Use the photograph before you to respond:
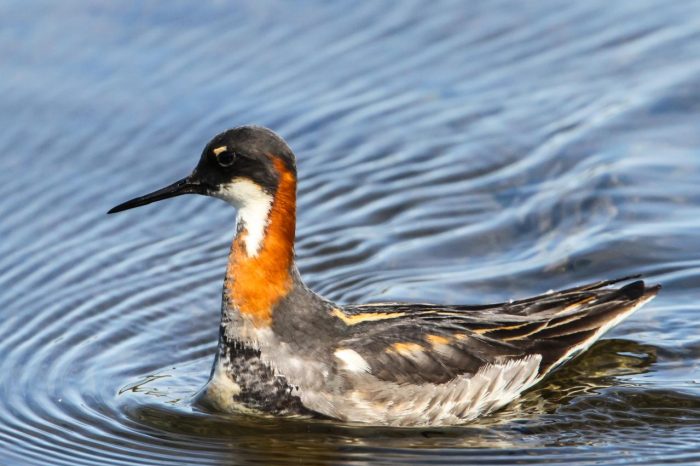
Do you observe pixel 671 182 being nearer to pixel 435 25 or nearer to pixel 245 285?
pixel 435 25

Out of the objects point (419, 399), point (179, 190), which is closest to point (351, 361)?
point (419, 399)

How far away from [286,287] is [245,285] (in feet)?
0.95

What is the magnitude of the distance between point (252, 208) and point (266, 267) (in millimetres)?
427

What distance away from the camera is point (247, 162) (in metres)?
10.3

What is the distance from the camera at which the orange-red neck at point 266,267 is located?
10367 millimetres

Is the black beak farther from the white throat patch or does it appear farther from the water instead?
the water

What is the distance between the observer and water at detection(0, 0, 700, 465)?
10.3 meters

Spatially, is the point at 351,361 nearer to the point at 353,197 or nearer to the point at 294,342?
the point at 294,342

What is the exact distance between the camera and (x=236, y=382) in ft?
34.1

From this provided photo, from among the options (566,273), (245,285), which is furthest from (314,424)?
(566,273)

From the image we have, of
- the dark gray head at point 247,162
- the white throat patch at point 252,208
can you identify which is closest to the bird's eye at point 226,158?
the dark gray head at point 247,162

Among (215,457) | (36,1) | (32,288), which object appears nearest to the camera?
(215,457)

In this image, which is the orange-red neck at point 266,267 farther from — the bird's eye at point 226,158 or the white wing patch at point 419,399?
the white wing patch at point 419,399

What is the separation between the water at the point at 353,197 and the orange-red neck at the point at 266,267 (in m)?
0.81
